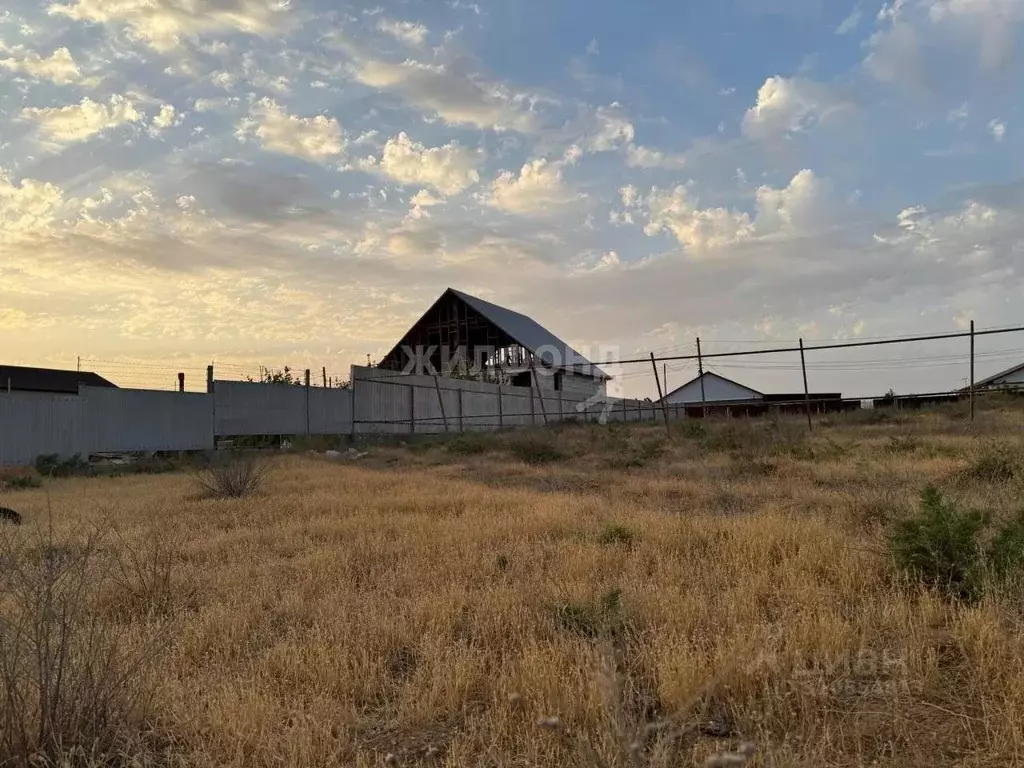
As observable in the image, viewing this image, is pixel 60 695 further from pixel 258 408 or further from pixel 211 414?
pixel 258 408

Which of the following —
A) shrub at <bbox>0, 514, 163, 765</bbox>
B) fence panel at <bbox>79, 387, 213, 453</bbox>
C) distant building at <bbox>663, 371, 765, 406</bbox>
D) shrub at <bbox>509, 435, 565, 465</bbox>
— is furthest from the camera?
distant building at <bbox>663, 371, 765, 406</bbox>

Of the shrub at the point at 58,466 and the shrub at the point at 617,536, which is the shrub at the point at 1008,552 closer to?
the shrub at the point at 617,536

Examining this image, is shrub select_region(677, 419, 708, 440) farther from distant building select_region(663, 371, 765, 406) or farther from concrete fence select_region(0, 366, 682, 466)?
distant building select_region(663, 371, 765, 406)

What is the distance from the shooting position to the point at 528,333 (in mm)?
44594

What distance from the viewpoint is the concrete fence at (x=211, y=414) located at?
15.2 metres

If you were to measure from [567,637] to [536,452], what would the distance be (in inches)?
413

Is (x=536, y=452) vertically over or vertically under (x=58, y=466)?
over

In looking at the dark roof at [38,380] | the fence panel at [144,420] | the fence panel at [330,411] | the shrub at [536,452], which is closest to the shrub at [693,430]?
the shrub at [536,452]

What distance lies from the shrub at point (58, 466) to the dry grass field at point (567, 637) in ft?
27.1

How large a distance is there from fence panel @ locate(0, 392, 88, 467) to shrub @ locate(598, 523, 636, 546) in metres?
14.9

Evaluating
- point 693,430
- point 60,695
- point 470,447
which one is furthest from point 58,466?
point 60,695

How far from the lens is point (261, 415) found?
63.4 ft

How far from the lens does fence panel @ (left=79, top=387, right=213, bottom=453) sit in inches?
631

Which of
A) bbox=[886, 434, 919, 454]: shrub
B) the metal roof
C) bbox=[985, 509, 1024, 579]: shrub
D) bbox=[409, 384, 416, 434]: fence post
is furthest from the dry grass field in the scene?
the metal roof
